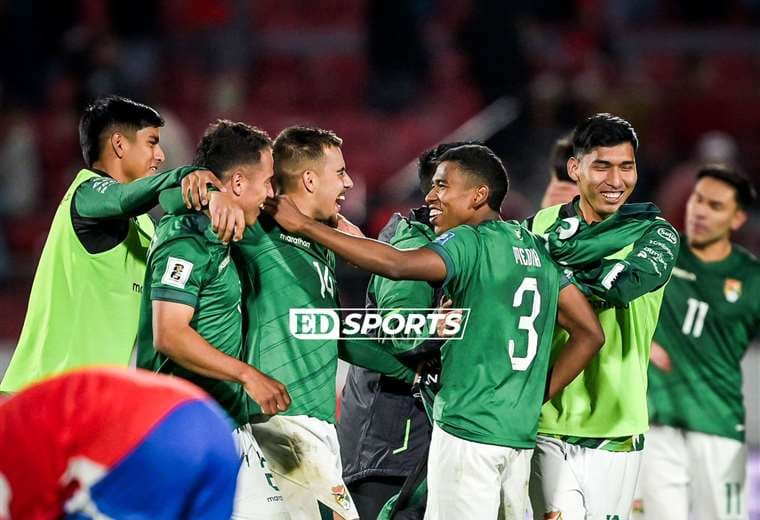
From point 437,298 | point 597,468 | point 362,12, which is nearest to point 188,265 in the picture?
point 437,298

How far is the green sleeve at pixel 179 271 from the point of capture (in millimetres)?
4066

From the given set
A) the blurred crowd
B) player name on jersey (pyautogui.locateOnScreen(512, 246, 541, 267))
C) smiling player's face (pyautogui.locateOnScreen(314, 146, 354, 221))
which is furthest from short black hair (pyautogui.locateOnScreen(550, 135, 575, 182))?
the blurred crowd

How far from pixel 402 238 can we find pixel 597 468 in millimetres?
1237

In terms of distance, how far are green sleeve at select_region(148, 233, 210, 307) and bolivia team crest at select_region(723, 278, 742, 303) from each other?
355 centimetres

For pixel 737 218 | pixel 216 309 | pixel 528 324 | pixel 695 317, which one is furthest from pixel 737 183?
pixel 216 309

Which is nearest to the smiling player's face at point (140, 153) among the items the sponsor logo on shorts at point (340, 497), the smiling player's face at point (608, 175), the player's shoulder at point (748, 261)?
the sponsor logo on shorts at point (340, 497)

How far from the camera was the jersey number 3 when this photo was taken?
4379 millimetres

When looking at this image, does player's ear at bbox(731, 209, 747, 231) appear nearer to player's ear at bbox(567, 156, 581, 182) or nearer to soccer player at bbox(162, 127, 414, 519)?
player's ear at bbox(567, 156, 581, 182)

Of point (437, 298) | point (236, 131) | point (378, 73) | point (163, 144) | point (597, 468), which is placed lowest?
point (597, 468)

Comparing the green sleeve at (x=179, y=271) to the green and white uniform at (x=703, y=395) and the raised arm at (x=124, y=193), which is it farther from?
the green and white uniform at (x=703, y=395)

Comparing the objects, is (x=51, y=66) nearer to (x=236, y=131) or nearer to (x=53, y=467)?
(x=236, y=131)

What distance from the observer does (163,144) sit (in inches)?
389

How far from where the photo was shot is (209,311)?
13.9 feet

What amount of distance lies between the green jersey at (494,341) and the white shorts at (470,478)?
0.04 m
